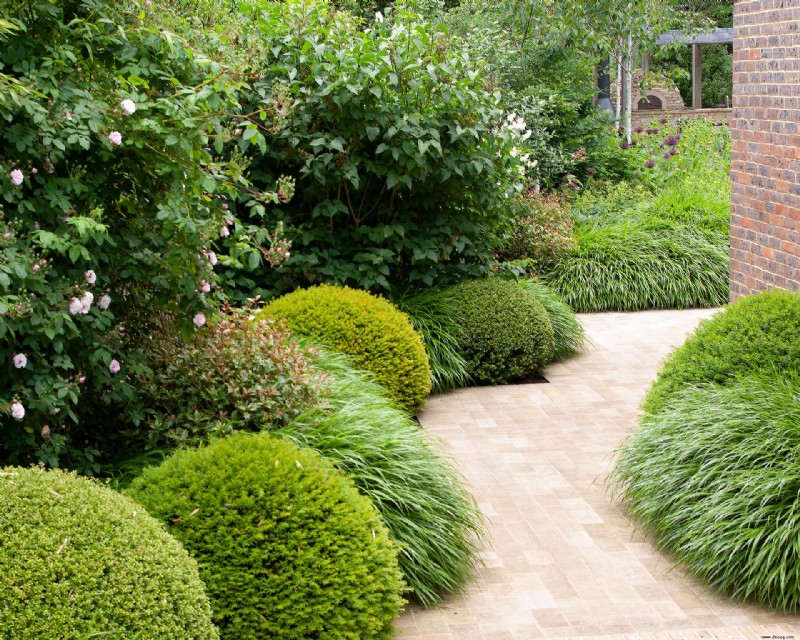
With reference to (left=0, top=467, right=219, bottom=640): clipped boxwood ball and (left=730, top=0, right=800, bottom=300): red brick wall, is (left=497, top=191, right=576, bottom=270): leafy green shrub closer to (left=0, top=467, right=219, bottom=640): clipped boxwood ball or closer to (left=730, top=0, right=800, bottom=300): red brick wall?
(left=730, top=0, right=800, bottom=300): red brick wall

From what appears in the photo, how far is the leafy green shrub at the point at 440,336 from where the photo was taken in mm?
7688

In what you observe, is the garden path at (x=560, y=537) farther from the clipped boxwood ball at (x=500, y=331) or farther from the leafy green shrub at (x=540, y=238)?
the leafy green shrub at (x=540, y=238)

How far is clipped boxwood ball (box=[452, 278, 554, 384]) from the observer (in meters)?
7.82

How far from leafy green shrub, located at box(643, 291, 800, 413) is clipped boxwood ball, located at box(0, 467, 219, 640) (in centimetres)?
332

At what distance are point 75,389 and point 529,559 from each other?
221cm

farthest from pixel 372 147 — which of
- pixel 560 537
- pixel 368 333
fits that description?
pixel 560 537

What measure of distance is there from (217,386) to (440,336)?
318 centimetres

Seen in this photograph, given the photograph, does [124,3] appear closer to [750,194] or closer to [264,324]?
[264,324]

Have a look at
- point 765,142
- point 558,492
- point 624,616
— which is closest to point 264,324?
point 558,492

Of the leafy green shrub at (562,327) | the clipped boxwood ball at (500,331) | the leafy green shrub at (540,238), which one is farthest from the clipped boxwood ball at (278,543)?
the leafy green shrub at (540,238)

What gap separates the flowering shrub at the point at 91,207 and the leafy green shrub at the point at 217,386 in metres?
0.16

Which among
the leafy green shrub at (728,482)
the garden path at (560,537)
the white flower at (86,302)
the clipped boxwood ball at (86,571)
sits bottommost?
the garden path at (560,537)

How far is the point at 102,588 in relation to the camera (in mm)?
2855

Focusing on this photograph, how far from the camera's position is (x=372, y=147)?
7.88 meters
